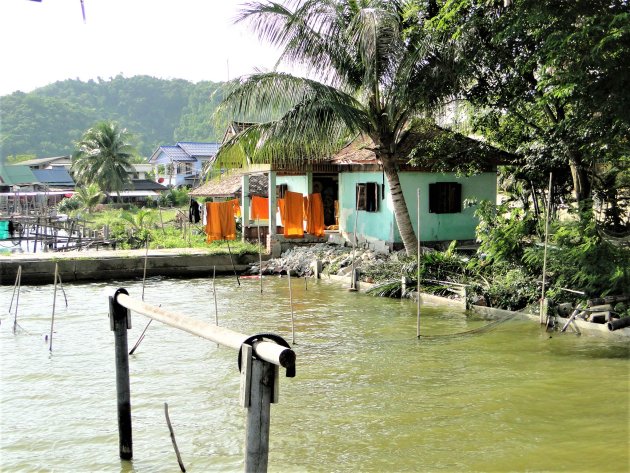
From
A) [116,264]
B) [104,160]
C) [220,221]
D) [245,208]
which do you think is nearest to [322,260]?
[220,221]

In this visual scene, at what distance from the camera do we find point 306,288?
1734 cm

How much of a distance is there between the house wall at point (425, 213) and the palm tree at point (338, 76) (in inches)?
142

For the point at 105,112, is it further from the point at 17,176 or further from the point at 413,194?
the point at 413,194

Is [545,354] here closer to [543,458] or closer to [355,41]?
[543,458]

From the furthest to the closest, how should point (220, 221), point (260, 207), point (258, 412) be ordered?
point (260, 207), point (220, 221), point (258, 412)

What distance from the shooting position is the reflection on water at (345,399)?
6.75 meters

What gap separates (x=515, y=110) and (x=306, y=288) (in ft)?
21.6

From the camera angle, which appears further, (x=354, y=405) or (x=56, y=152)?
(x=56, y=152)

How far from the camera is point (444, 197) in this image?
766 inches

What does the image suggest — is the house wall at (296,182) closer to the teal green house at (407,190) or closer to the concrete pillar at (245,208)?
the teal green house at (407,190)

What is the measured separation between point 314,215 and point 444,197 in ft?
13.1

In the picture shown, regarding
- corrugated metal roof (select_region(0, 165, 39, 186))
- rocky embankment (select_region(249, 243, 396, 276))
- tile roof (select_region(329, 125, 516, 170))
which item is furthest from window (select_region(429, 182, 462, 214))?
corrugated metal roof (select_region(0, 165, 39, 186))

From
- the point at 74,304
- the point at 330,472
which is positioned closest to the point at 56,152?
the point at 74,304

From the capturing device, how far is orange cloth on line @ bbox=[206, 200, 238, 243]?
2122 centimetres
